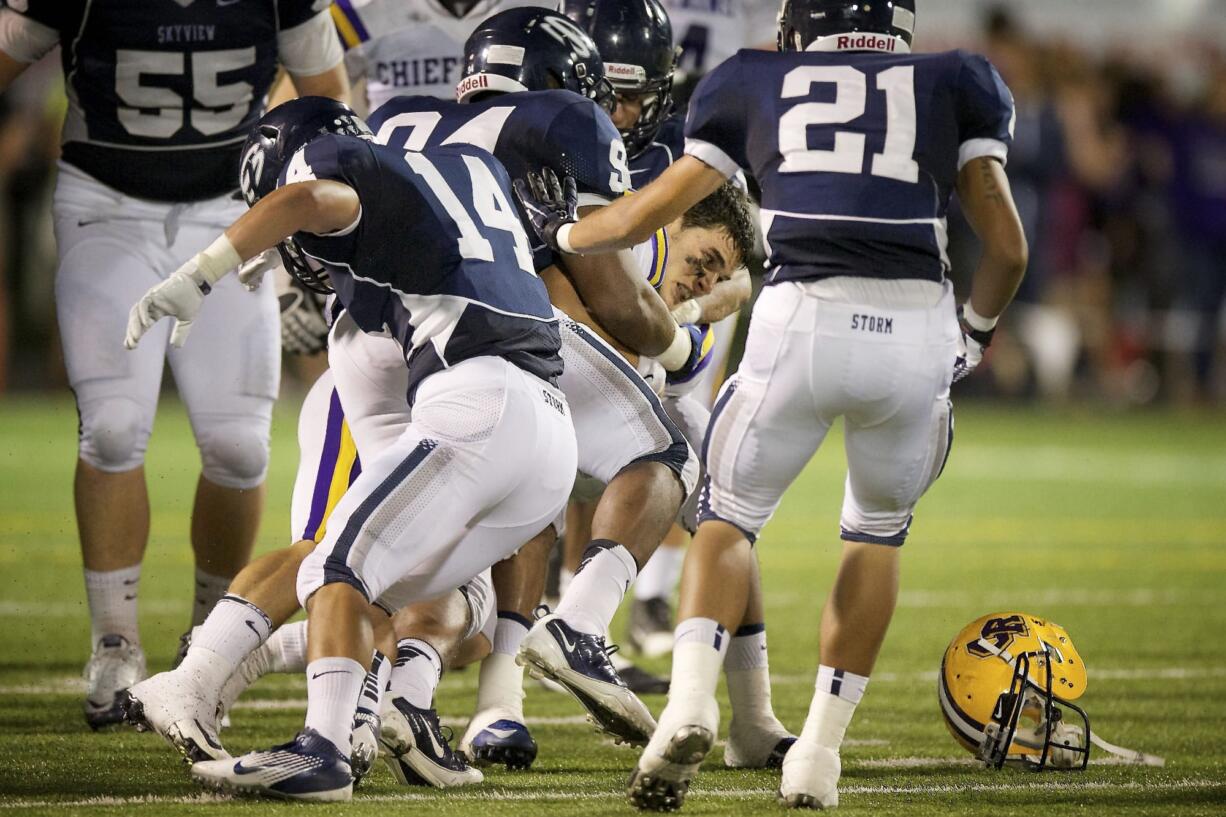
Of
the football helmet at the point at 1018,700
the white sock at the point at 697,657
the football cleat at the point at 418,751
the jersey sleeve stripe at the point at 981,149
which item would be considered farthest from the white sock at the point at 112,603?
the jersey sleeve stripe at the point at 981,149

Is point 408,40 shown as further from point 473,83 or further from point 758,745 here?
point 758,745

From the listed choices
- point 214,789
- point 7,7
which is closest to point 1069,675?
point 214,789

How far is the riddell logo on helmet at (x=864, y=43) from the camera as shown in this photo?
3803mm

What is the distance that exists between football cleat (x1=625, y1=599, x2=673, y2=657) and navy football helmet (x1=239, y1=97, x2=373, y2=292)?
222 centimetres

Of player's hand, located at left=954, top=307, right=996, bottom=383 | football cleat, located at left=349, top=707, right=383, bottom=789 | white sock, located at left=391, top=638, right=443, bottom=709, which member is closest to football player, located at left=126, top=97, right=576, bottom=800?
football cleat, located at left=349, top=707, right=383, bottom=789

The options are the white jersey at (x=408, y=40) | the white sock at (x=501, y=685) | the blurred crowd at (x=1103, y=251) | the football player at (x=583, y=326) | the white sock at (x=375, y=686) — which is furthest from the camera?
the blurred crowd at (x=1103, y=251)

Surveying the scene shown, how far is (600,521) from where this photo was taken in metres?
4.08

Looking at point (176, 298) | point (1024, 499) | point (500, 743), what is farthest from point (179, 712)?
point (1024, 499)

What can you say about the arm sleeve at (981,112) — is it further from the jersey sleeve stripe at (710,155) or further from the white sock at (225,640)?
the white sock at (225,640)

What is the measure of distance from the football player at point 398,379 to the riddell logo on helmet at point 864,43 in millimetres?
776

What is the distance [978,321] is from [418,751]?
1.51 meters

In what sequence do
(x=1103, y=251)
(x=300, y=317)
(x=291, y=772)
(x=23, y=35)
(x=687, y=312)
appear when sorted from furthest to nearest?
1. (x=1103, y=251)
2. (x=300, y=317)
3. (x=23, y=35)
4. (x=687, y=312)
5. (x=291, y=772)

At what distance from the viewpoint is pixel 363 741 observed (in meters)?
3.68

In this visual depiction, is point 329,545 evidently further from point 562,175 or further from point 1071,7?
point 1071,7
